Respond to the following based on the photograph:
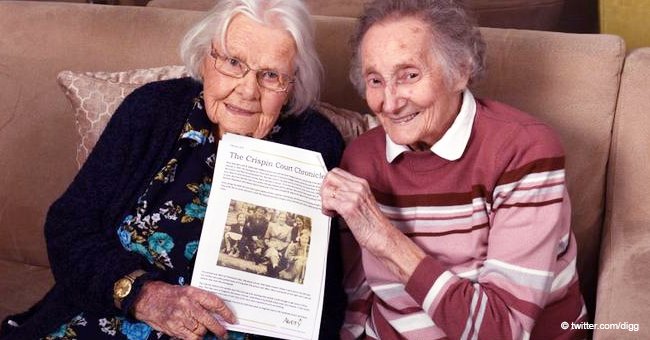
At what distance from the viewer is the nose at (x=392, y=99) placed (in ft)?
5.18

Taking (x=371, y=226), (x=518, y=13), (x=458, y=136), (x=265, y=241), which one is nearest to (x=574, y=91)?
(x=458, y=136)

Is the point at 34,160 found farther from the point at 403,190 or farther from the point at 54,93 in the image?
the point at 403,190

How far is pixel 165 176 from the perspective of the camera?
1803 mm

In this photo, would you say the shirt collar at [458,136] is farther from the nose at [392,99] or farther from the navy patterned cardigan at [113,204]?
the navy patterned cardigan at [113,204]

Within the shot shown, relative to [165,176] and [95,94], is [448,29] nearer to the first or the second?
[165,176]

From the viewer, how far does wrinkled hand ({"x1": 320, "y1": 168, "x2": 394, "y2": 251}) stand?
5.07 ft

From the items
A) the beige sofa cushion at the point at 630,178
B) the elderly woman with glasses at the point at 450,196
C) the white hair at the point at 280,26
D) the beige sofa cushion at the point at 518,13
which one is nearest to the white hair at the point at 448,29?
the elderly woman with glasses at the point at 450,196

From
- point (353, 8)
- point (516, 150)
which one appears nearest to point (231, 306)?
point (516, 150)

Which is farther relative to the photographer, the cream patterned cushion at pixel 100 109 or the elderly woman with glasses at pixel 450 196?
the cream patterned cushion at pixel 100 109

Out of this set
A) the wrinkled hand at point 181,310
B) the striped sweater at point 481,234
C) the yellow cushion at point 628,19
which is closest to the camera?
the striped sweater at point 481,234

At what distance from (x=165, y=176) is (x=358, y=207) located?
1.57ft

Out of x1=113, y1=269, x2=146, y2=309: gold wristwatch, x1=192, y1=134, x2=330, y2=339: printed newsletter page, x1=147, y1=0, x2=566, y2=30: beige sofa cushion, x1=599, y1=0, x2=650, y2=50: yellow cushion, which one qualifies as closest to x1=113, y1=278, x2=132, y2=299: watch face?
x1=113, y1=269, x2=146, y2=309: gold wristwatch

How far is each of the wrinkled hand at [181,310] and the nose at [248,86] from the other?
16.4 inches

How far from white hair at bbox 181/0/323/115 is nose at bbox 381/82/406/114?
29cm
